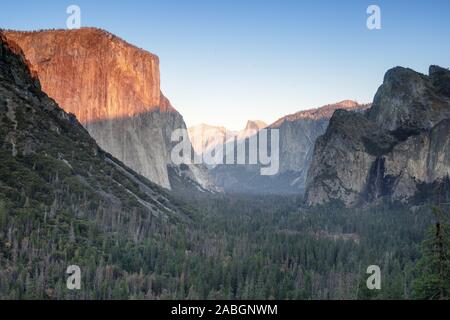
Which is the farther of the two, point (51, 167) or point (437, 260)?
point (51, 167)

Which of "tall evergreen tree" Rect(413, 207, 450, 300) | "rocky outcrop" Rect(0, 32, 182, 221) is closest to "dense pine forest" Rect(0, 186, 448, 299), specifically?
"tall evergreen tree" Rect(413, 207, 450, 300)

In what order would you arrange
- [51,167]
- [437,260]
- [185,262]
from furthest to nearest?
[51,167], [185,262], [437,260]

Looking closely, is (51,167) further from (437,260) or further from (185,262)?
(437,260)

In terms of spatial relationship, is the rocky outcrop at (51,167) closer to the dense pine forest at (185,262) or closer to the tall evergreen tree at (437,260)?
the dense pine forest at (185,262)

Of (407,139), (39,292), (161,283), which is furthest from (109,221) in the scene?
(407,139)

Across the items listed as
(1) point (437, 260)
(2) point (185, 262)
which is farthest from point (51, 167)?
(1) point (437, 260)

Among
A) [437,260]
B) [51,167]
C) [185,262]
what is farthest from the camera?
[51,167]

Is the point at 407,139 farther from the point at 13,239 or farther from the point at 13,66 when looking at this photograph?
the point at 13,239

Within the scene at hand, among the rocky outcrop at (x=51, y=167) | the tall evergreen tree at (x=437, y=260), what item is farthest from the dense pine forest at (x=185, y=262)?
the rocky outcrop at (x=51, y=167)
